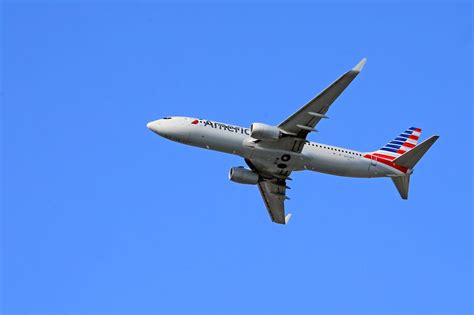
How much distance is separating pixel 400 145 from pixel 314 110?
1351cm

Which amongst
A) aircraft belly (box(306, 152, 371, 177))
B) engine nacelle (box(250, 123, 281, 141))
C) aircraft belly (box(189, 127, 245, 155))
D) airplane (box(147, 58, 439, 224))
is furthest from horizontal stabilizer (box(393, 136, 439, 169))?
aircraft belly (box(189, 127, 245, 155))

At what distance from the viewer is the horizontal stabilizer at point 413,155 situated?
73.8m

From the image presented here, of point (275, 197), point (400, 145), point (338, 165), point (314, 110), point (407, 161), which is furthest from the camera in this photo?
point (275, 197)

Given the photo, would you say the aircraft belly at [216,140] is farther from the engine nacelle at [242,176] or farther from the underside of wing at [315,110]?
the engine nacelle at [242,176]

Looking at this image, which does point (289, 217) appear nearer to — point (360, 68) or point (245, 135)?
point (245, 135)

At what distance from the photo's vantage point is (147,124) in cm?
7581

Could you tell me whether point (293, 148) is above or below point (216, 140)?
below

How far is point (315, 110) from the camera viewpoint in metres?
70.2

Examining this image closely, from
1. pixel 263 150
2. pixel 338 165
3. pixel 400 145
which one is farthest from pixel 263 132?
pixel 400 145

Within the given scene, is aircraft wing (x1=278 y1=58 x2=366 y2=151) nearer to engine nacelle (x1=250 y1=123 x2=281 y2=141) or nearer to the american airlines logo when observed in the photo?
engine nacelle (x1=250 y1=123 x2=281 y2=141)

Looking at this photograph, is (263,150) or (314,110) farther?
(263,150)

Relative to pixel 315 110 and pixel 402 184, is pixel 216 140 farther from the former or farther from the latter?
pixel 402 184

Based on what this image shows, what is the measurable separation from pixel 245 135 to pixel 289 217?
1455 centimetres

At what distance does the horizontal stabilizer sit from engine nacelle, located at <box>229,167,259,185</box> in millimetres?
13349
